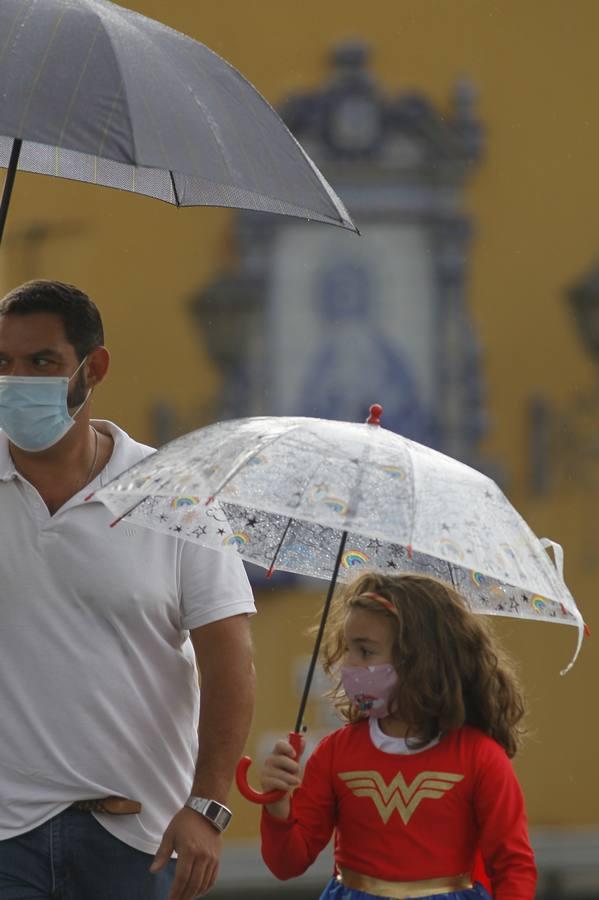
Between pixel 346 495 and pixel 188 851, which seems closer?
pixel 346 495

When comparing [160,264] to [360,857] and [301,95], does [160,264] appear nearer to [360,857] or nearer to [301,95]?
[301,95]

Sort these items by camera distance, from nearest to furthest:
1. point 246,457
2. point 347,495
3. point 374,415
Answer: point 347,495 → point 246,457 → point 374,415

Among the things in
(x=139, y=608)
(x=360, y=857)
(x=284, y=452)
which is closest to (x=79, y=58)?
(x=284, y=452)

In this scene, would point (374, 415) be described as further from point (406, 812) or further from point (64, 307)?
point (406, 812)

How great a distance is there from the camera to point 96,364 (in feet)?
12.8

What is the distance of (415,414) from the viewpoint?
36.4 feet

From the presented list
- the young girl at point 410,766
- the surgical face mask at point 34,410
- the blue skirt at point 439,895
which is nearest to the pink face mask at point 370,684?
the young girl at point 410,766

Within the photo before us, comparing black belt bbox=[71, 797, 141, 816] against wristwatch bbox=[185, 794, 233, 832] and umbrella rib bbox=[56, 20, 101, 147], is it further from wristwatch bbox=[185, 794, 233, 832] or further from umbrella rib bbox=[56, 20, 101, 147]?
umbrella rib bbox=[56, 20, 101, 147]

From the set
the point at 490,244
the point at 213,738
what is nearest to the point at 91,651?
the point at 213,738

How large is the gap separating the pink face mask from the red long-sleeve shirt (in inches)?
3.6

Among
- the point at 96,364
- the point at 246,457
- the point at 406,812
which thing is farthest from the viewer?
the point at 96,364

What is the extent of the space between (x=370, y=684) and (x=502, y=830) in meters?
0.37

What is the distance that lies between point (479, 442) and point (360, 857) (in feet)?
24.7

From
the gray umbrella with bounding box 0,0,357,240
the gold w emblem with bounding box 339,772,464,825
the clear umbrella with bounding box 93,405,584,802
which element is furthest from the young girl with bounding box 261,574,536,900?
the gray umbrella with bounding box 0,0,357,240
